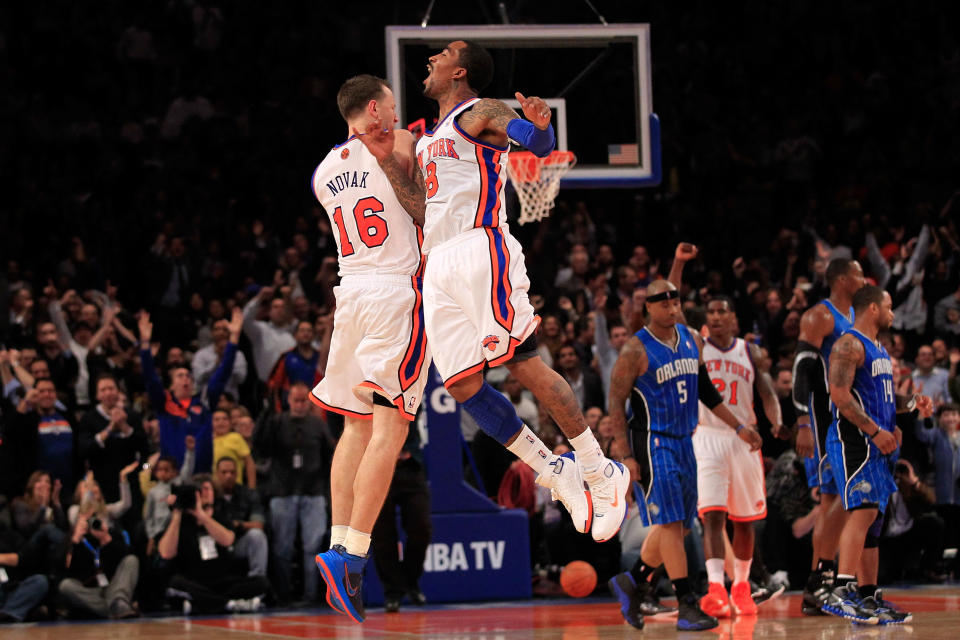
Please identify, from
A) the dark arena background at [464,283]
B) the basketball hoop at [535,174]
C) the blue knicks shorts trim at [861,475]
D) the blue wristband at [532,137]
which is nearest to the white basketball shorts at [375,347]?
the blue wristband at [532,137]

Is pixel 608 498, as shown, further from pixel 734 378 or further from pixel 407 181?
pixel 734 378

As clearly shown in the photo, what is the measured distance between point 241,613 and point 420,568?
1.65 metres

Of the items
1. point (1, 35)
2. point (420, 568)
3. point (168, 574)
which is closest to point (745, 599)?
point (420, 568)

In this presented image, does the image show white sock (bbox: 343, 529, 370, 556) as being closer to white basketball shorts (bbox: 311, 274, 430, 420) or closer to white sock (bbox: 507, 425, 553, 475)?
white basketball shorts (bbox: 311, 274, 430, 420)

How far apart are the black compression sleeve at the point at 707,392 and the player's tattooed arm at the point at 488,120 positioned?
13.5ft

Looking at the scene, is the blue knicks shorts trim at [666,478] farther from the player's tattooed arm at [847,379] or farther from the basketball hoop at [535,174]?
the basketball hoop at [535,174]

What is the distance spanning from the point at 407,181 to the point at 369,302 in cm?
69

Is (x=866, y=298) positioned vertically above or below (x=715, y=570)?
above

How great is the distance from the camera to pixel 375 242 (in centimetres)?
701

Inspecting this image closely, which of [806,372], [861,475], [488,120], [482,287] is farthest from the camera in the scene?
[806,372]

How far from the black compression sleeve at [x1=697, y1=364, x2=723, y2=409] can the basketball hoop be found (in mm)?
2061

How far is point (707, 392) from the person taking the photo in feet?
33.5

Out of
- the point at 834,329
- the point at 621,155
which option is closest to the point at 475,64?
the point at 834,329

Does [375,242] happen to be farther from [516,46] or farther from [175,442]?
[175,442]
